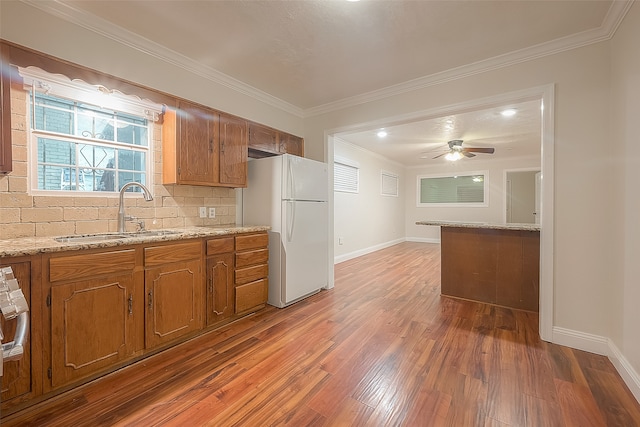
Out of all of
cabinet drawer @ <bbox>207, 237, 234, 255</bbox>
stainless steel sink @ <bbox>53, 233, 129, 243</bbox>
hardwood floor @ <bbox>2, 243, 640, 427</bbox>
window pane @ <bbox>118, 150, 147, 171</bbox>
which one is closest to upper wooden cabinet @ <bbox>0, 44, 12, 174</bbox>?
stainless steel sink @ <bbox>53, 233, 129, 243</bbox>

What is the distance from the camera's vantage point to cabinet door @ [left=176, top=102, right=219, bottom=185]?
103 inches

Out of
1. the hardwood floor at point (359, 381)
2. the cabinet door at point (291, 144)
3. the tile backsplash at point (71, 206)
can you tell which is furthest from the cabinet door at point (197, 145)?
the hardwood floor at point (359, 381)

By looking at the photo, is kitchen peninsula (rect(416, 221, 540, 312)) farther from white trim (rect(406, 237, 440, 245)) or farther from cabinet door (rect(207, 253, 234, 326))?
white trim (rect(406, 237, 440, 245))

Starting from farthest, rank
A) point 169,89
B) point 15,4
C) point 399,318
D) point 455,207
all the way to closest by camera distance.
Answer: point 455,207 < point 399,318 < point 169,89 < point 15,4

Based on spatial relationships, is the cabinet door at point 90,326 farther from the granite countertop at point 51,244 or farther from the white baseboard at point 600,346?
the white baseboard at point 600,346

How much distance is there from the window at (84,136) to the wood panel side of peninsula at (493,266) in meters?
3.54

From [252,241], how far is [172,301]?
925 mm

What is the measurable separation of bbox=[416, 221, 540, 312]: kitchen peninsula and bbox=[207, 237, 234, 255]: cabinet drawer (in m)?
2.54

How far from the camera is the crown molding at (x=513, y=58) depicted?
6.64 ft

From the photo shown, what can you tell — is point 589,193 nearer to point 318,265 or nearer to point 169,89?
point 318,265

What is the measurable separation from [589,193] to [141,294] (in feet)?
11.5

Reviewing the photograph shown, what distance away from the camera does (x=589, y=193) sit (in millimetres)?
2250

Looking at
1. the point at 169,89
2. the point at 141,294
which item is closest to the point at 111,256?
the point at 141,294

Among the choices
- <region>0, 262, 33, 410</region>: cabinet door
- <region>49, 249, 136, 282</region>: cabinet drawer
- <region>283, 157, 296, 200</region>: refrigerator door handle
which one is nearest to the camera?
<region>0, 262, 33, 410</region>: cabinet door
